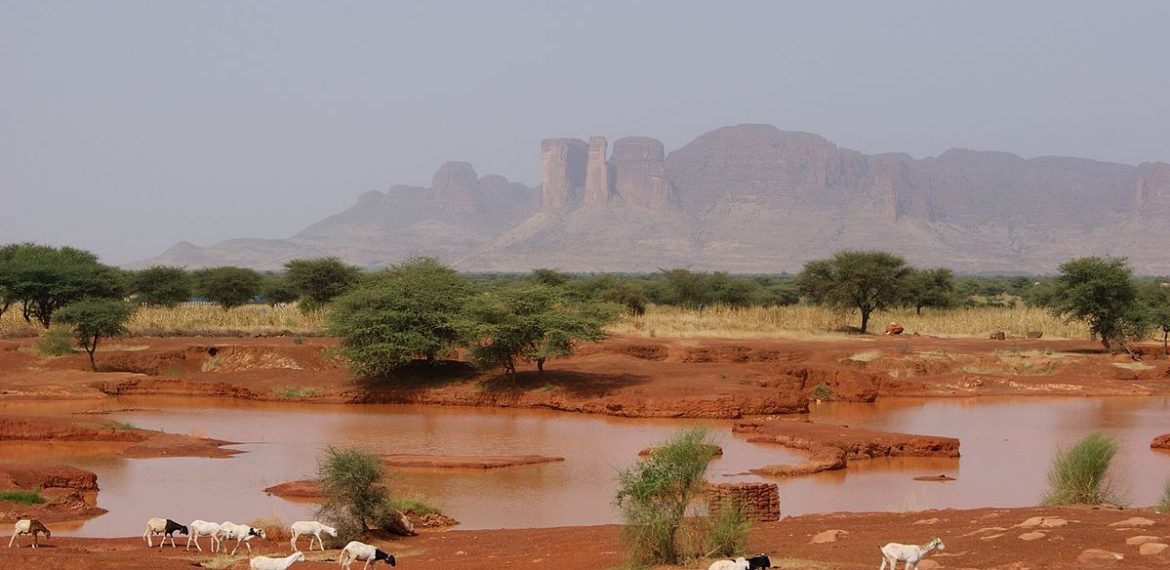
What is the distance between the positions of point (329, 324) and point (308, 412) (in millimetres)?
4594

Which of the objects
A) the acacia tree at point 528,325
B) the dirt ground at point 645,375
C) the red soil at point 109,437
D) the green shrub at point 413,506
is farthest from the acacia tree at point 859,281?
the green shrub at point 413,506

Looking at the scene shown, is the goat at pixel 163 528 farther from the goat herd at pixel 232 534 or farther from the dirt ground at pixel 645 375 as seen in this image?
the dirt ground at pixel 645 375

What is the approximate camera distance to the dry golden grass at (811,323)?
4584cm

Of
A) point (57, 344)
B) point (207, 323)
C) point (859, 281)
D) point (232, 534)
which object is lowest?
point (232, 534)

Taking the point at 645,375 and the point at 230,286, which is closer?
the point at 645,375

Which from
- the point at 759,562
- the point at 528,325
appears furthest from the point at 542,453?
the point at 759,562

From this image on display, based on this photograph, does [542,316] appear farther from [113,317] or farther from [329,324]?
[113,317]

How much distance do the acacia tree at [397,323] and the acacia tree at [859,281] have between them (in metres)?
19.1

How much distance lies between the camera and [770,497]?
15.9 m

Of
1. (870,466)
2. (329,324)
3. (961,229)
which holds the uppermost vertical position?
(961,229)

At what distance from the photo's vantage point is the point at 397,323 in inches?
1396

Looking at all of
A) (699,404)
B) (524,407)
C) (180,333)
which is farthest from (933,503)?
(180,333)

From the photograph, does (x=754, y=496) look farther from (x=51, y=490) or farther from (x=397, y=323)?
(x=397, y=323)

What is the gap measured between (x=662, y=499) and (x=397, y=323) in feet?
79.7
